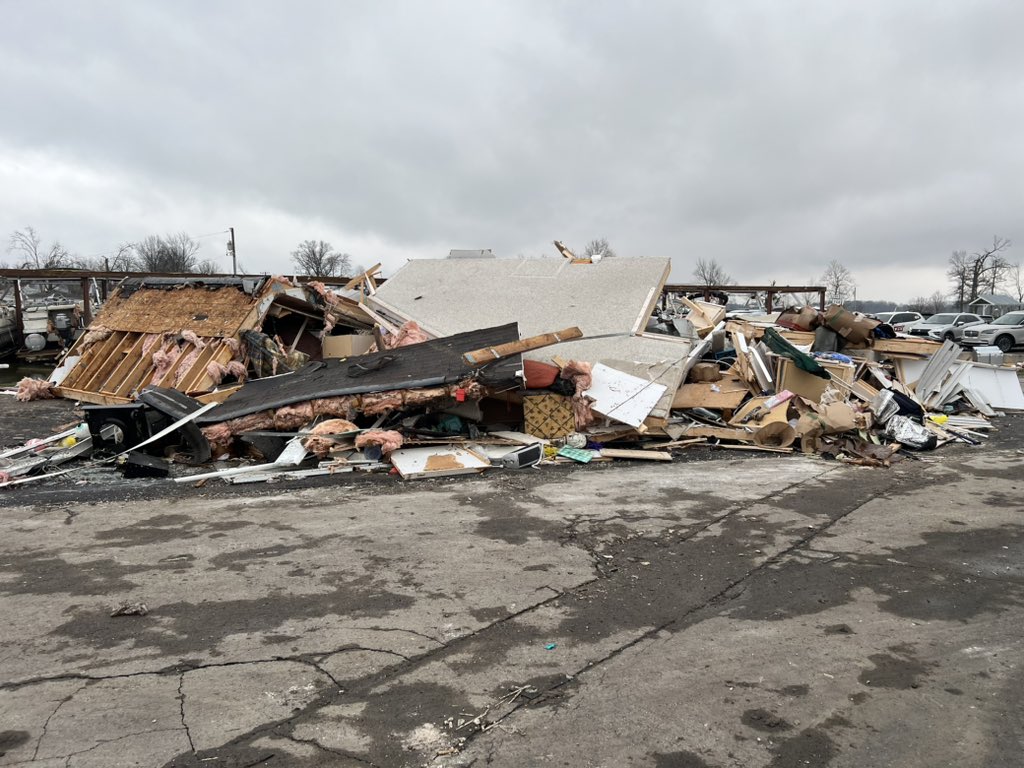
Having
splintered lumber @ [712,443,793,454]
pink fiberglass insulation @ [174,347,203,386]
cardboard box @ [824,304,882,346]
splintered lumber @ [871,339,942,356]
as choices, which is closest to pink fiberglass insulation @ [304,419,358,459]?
pink fiberglass insulation @ [174,347,203,386]

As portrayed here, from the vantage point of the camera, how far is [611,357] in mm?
10031

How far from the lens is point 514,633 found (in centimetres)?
360

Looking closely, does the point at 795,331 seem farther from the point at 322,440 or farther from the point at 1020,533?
the point at 322,440

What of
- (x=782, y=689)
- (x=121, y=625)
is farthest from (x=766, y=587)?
(x=121, y=625)

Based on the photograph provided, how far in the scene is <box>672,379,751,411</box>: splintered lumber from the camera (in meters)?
9.88

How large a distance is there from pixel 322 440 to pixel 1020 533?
7.06 metres

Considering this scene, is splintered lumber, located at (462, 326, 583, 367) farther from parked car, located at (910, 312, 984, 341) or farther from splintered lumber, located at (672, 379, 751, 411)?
parked car, located at (910, 312, 984, 341)

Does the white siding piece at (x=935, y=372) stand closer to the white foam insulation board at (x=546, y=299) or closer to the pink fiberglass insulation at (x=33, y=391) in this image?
the white foam insulation board at (x=546, y=299)

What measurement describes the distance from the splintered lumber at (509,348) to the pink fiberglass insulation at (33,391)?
9418 mm

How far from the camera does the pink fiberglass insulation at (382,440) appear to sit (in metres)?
7.86

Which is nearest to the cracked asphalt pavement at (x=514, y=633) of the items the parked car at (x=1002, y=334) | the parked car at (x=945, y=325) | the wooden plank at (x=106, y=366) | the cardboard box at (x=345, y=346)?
the wooden plank at (x=106, y=366)

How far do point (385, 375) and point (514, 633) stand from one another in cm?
563

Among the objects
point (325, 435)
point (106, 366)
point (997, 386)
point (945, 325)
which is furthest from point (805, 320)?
point (945, 325)

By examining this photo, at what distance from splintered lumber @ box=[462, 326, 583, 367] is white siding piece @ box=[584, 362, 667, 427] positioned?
76 cm
